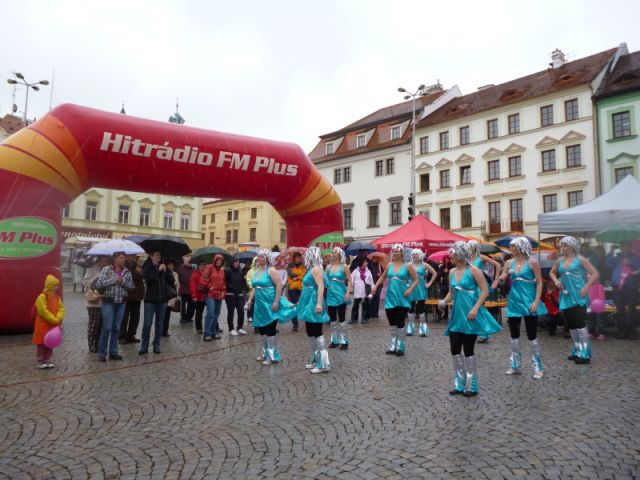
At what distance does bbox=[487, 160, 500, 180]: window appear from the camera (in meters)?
36.5

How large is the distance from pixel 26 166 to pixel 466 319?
29.6ft

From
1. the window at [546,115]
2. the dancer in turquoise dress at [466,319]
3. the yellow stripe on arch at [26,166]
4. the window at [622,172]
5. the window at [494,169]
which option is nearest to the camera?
the dancer in turquoise dress at [466,319]

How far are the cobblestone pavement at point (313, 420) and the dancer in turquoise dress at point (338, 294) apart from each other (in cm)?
121

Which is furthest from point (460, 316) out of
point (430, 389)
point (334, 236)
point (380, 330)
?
point (334, 236)

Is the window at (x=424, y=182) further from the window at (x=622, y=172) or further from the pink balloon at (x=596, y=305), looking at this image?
the pink balloon at (x=596, y=305)

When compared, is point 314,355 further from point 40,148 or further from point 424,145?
point 424,145

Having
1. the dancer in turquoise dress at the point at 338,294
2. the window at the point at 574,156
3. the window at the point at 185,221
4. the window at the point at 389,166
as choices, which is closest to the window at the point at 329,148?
the window at the point at 389,166

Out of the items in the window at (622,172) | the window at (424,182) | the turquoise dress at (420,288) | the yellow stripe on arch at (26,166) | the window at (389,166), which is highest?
the window at (389,166)

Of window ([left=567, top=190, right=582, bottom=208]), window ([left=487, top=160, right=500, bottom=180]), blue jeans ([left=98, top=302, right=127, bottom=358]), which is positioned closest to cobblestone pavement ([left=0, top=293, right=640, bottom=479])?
blue jeans ([left=98, top=302, right=127, bottom=358])

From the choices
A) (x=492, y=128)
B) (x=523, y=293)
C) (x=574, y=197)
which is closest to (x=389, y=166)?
(x=492, y=128)

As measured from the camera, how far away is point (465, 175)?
126 feet

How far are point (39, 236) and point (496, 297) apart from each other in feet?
35.2

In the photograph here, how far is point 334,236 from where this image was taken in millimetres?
15367

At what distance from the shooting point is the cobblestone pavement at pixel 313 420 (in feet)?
12.8
